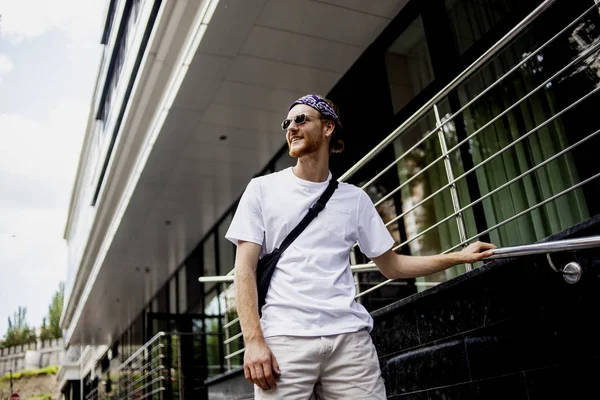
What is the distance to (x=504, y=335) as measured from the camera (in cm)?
297

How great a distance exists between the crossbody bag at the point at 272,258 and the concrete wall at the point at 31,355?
3451 centimetres

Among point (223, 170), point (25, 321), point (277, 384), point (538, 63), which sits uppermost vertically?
point (25, 321)

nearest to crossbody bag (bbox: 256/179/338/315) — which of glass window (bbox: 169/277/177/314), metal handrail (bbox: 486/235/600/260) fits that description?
metal handrail (bbox: 486/235/600/260)

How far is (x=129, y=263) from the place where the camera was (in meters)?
13.1

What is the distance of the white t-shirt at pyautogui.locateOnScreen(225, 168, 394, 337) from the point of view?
1878 millimetres

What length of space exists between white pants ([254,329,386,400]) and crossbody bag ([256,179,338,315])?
Result: 0.18 metres

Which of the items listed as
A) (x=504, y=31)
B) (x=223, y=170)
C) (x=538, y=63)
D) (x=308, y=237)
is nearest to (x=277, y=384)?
(x=308, y=237)

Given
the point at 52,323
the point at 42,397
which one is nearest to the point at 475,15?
the point at 42,397

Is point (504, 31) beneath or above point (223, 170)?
→ beneath

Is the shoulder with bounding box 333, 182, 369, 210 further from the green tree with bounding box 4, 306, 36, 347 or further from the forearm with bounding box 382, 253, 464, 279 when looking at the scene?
the green tree with bounding box 4, 306, 36, 347

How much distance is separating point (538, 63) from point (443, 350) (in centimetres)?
244

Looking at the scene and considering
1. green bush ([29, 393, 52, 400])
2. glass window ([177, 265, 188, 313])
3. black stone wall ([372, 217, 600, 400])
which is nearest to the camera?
black stone wall ([372, 217, 600, 400])

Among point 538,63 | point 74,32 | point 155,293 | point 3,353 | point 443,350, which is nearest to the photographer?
point 443,350

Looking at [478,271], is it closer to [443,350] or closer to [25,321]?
[443,350]
